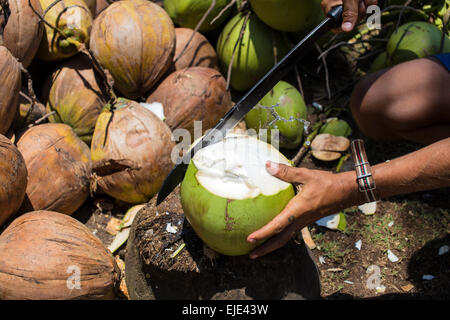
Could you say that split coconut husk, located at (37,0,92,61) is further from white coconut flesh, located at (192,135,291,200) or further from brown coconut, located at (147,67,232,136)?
white coconut flesh, located at (192,135,291,200)

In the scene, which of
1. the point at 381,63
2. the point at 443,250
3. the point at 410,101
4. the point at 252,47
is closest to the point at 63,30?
the point at 252,47

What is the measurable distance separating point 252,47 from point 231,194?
1.59m

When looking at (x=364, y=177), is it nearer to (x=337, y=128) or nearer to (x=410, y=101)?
(x=410, y=101)

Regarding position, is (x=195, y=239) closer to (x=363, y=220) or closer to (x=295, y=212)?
(x=295, y=212)

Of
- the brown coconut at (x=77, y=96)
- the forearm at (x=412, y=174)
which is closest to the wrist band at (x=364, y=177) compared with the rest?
the forearm at (x=412, y=174)

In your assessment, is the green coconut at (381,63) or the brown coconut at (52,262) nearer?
the brown coconut at (52,262)

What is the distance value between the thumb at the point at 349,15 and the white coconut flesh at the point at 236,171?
0.60 meters

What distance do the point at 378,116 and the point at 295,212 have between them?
1.14 m

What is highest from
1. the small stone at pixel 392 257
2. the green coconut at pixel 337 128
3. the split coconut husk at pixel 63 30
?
the split coconut husk at pixel 63 30

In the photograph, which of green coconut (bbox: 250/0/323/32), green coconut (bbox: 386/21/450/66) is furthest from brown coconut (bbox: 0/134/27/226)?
green coconut (bbox: 386/21/450/66)

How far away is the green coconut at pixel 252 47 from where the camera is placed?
272 cm

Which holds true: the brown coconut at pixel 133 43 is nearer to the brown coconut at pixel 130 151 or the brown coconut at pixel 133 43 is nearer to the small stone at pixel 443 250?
the brown coconut at pixel 130 151

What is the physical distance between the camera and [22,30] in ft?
6.93

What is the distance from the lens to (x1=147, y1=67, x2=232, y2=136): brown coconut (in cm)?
246
